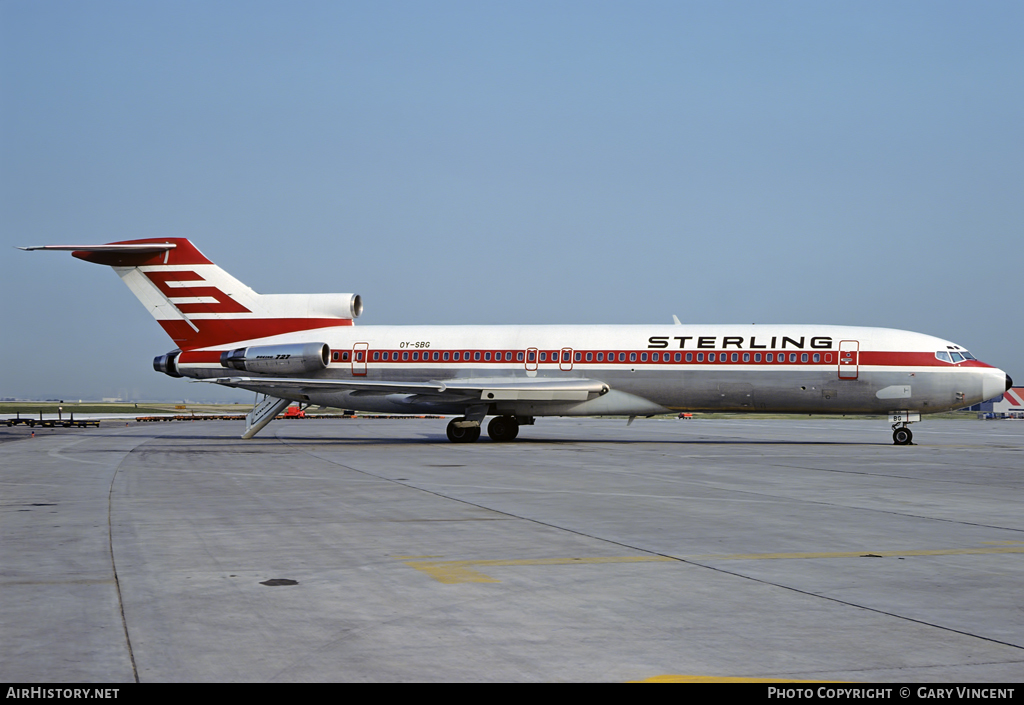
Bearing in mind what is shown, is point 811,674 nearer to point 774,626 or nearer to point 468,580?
point 774,626

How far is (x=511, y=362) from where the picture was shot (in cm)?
3128

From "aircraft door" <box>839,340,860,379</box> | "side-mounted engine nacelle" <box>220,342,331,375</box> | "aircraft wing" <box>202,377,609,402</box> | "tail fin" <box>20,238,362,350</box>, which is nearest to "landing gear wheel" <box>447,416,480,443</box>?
"aircraft wing" <box>202,377,609,402</box>

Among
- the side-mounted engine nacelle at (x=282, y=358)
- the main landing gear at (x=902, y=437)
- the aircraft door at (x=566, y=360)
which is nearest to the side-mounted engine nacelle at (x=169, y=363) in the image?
the side-mounted engine nacelle at (x=282, y=358)

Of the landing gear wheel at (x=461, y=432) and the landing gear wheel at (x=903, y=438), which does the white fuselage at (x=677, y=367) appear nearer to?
the landing gear wheel at (x=461, y=432)

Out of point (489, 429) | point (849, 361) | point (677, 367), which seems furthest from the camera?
point (489, 429)

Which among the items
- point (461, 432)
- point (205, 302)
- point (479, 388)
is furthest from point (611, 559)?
point (205, 302)

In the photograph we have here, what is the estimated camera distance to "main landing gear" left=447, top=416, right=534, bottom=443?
31.3 metres

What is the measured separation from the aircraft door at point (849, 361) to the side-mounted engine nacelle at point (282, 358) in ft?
54.8

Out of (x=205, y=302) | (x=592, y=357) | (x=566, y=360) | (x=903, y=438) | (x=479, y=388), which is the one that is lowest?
(x=903, y=438)

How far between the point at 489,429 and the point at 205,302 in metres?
11.1

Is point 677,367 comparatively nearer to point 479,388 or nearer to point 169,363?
point 479,388

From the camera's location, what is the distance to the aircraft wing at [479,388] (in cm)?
2994

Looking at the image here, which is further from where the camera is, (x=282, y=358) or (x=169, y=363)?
(x=169, y=363)

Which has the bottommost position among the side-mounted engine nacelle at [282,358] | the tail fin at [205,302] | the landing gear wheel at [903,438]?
the landing gear wheel at [903,438]
